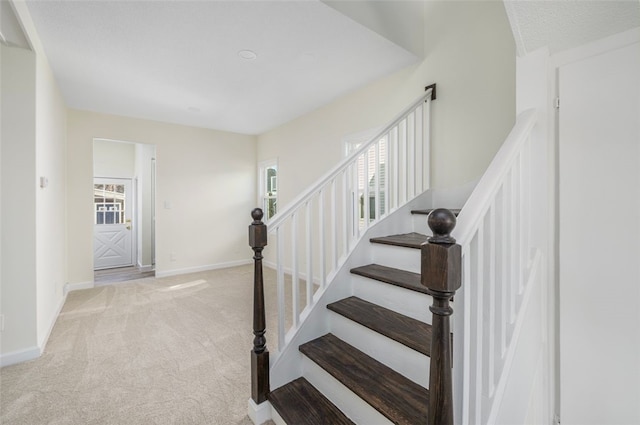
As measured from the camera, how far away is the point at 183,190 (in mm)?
4824

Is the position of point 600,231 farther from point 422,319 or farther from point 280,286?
point 280,286

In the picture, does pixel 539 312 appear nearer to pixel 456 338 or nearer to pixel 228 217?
pixel 456 338

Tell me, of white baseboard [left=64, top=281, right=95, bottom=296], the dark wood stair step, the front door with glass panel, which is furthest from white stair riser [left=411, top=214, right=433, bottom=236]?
the front door with glass panel

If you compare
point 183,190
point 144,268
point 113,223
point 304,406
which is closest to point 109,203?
point 113,223

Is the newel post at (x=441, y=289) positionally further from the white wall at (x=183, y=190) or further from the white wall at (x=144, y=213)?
the white wall at (x=144, y=213)

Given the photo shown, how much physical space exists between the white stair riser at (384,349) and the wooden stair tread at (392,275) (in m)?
0.31

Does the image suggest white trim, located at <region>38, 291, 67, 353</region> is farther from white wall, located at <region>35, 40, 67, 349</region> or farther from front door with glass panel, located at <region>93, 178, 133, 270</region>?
front door with glass panel, located at <region>93, 178, 133, 270</region>

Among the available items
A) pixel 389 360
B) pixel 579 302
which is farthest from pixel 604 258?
pixel 389 360

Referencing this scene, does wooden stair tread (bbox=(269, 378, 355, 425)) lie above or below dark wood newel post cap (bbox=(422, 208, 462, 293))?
below

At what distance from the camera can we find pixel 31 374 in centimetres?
197

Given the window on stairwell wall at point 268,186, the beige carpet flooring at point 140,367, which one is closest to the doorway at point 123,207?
the window on stairwell wall at point 268,186

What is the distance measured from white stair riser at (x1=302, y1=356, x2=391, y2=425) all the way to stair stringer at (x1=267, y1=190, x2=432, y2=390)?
0.30 feet

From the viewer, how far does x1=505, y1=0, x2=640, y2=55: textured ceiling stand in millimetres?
1081

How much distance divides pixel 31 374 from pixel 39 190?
141 cm
